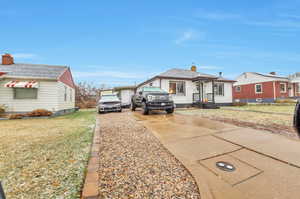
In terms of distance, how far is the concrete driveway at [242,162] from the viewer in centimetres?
148

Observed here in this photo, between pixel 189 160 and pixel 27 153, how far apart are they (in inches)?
128

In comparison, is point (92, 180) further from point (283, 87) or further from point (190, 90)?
point (283, 87)

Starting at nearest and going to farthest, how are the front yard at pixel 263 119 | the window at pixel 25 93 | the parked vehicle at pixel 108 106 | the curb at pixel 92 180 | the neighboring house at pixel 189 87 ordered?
the curb at pixel 92 180
the front yard at pixel 263 119
the window at pixel 25 93
the parked vehicle at pixel 108 106
the neighboring house at pixel 189 87

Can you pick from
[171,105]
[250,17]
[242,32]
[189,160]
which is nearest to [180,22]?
[250,17]

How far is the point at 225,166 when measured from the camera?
2.04 meters

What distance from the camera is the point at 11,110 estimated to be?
8641 mm

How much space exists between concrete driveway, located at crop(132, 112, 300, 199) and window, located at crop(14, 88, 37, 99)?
10.7 m

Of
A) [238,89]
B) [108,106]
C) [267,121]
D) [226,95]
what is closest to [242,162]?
[267,121]

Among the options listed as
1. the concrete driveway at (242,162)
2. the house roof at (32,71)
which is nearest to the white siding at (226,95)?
the concrete driveway at (242,162)

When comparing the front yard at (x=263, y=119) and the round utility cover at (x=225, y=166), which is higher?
the front yard at (x=263, y=119)

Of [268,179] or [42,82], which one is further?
[42,82]

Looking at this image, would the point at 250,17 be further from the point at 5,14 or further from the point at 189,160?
the point at 5,14

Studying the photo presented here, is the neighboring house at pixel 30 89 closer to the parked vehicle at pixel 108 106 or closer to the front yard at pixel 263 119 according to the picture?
the parked vehicle at pixel 108 106

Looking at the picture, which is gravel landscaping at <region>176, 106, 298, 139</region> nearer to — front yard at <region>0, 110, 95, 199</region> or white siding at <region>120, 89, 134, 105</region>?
front yard at <region>0, 110, 95, 199</region>
